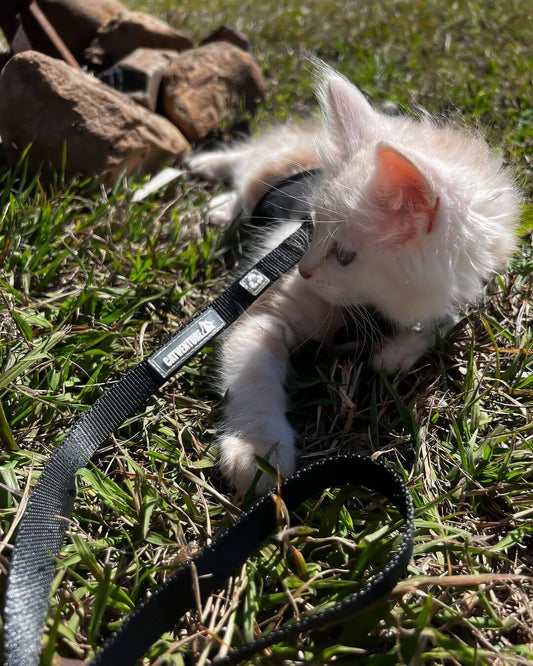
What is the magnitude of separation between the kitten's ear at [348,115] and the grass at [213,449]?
0.70 metres

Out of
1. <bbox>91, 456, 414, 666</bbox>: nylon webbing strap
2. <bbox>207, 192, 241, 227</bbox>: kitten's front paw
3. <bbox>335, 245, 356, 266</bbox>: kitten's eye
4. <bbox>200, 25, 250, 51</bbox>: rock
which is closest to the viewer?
<bbox>91, 456, 414, 666</bbox>: nylon webbing strap

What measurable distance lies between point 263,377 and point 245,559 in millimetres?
629

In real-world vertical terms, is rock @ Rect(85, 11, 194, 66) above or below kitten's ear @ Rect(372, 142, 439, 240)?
above

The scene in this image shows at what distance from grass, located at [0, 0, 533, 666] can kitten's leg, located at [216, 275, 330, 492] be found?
0.07 metres

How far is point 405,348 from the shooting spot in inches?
72.1

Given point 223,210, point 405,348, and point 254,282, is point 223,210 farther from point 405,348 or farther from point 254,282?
point 405,348

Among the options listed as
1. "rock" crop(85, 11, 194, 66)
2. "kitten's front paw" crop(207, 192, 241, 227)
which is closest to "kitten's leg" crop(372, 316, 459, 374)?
"kitten's front paw" crop(207, 192, 241, 227)

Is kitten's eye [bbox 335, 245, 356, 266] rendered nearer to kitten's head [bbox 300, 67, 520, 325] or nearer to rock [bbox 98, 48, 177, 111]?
kitten's head [bbox 300, 67, 520, 325]

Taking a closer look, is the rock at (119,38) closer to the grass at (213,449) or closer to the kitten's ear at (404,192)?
the grass at (213,449)

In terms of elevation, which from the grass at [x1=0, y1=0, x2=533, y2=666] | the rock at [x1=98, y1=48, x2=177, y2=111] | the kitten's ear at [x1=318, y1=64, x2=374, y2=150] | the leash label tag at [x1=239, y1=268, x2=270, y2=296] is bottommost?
the grass at [x1=0, y1=0, x2=533, y2=666]

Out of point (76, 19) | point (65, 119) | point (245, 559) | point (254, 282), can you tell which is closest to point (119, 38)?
point (76, 19)

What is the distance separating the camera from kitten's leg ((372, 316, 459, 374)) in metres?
1.81

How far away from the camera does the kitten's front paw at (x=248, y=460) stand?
1.50 meters

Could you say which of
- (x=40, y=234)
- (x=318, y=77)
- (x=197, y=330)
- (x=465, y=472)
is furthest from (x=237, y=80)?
(x=465, y=472)
